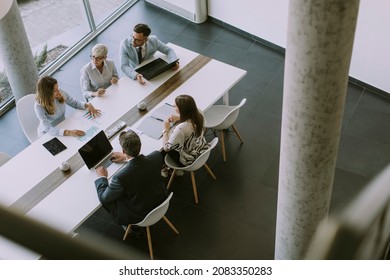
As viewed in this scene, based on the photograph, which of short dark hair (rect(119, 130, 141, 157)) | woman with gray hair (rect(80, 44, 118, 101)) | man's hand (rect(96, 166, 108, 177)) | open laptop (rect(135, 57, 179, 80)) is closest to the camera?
short dark hair (rect(119, 130, 141, 157))

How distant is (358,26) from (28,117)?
4.08 meters

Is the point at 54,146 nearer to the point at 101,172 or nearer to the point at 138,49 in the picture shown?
the point at 101,172

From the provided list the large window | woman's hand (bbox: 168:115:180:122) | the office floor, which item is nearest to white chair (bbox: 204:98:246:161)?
the office floor

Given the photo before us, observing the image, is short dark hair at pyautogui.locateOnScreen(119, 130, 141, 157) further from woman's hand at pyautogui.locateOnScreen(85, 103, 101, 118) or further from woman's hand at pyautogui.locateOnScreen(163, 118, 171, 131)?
woman's hand at pyautogui.locateOnScreen(85, 103, 101, 118)

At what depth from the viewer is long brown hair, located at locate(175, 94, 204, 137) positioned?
4.70 metres

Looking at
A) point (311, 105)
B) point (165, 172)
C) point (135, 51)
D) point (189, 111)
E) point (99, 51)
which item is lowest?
point (165, 172)

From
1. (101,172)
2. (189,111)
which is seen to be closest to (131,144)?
(101,172)

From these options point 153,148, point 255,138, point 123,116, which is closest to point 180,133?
point 153,148

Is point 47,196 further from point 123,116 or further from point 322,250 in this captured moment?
point 322,250

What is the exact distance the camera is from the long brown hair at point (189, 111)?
185 inches

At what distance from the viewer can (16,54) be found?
20.2 feet

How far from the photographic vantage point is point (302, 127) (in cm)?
296

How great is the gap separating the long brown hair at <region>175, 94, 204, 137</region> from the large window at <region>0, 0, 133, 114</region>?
3.40 m

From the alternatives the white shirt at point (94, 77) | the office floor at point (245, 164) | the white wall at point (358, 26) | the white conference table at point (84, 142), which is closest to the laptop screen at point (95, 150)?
the white conference table at point (84, 142)
